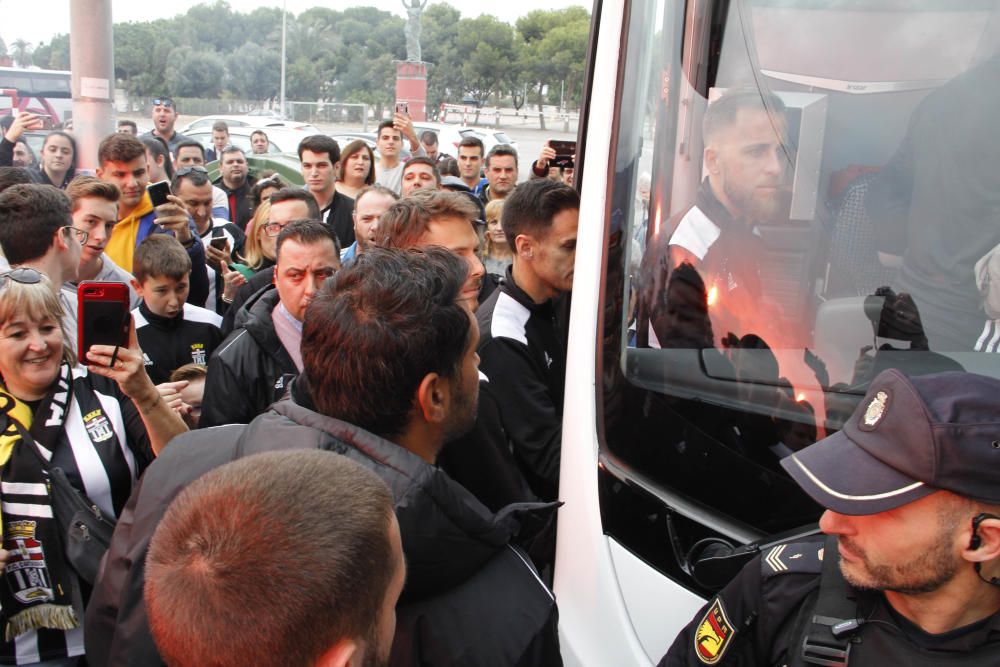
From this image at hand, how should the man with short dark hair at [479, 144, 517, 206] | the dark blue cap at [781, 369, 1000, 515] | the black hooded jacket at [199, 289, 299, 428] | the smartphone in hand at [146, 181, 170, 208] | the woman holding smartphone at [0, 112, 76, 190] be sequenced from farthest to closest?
the man with short dark hair at [479, 144, 517, 206] → the woman holding smartphone at [0, 112, 76, 190] → the smartphone in hand at [146, 181, 170, 208] → the black hooded jacket at [199, 289, 299, 428] → the dark blue cap at [781, 369, 1000, 515]

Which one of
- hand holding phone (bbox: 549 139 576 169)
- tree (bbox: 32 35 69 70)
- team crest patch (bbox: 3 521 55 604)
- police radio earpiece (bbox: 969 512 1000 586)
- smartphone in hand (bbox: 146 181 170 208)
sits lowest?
team crest patch (bbox: 3 521 55 604)

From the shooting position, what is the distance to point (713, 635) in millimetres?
1697

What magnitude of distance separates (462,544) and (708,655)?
1.85 feet

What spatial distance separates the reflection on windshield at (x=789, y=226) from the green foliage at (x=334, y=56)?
44551 millimetres

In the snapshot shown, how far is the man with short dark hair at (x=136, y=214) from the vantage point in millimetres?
5000

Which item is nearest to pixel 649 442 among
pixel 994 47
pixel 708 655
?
pixel 708 655

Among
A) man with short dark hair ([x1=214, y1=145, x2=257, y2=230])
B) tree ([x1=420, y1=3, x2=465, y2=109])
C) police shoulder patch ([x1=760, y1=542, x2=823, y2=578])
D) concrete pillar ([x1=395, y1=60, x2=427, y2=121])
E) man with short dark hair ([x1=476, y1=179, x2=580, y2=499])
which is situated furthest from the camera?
tree ([x1=420, y1=3, x2=465, y2=109])

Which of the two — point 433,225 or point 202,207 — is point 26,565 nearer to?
point 433,225

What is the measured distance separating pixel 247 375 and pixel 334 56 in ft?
197

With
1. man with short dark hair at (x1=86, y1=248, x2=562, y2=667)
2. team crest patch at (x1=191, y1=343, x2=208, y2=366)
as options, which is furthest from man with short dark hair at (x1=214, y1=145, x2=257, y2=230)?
man with short dark hair at (x1=86, y1=248, x2=562, y2=667)

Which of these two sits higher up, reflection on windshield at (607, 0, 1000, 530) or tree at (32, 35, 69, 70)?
tree at (32, 35, 69, 70)

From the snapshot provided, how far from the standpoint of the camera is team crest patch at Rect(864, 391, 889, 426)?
151 centimetres

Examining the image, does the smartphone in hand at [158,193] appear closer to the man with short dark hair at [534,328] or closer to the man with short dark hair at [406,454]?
the man with short dark hair at [534,328]

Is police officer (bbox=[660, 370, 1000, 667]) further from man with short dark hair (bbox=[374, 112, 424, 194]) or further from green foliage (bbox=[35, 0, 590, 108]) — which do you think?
green foliage (bbox=[35, 0, 590, 108])
